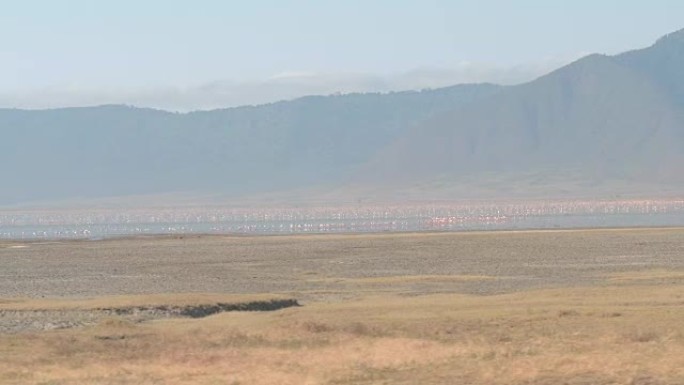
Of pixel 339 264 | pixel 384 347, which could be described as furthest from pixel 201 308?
pixel 339 264

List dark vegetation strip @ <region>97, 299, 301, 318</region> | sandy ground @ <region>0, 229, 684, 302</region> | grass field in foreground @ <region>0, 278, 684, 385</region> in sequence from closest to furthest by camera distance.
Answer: grass field in foreground @ <region>0, 278, 684, 385</region> < dark vegetation strip @ <region>97, 299, 301, 318</region> < sandy ground @ <region>0, 229, 684, 302</region>

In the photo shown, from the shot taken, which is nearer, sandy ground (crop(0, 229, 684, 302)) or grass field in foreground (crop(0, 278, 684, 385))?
grass field in foreground (crop(0, 278, 684, 385))

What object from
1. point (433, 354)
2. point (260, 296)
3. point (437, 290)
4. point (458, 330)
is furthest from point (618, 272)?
point (433, 354)

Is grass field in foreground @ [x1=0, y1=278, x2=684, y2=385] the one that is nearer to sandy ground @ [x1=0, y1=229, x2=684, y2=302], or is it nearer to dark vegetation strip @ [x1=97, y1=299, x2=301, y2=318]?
dark vegetation strip @ [x1=97, y1=299, x2=301, y2=318]

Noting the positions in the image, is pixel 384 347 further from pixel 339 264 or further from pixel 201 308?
pixel 339 264

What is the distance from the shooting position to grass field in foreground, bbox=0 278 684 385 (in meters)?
20.5

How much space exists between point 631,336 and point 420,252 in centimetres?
4809

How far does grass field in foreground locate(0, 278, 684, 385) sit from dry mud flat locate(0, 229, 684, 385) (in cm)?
4

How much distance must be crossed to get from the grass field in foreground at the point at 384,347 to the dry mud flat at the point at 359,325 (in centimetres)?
4

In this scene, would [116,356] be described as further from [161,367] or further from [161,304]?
[161,304]

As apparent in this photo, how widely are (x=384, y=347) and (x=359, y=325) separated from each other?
3.63 metres

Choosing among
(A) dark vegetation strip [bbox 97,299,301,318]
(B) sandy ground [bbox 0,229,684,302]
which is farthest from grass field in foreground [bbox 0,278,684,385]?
(B) sandy ground [bbox 0,229,684,302]

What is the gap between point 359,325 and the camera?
1069 inches

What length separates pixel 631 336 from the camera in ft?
77.7
